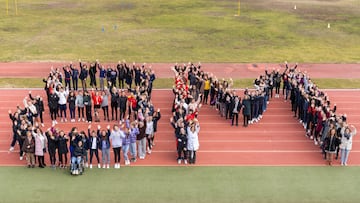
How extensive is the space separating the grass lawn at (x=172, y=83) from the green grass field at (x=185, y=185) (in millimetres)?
9537

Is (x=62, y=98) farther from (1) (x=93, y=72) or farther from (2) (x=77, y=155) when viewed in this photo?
(2) (x=77, y=155)

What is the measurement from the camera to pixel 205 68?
1061 inches

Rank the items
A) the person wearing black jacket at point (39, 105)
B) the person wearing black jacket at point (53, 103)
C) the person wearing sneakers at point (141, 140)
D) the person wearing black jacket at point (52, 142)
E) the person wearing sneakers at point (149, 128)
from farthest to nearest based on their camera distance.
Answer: the person wearing black jacket at point (53, 103) < the person wearing black jacket at point (39, 105) < the person wearing sneakers at point (149, 128) < the person wearing sneakers at point (141, 140) < the person wearing black jacket at point (52, 142)

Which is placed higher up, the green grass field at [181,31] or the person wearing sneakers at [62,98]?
the green grass field at [181,31]

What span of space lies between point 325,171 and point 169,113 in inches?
302

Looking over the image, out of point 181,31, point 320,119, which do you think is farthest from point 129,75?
point 181,31

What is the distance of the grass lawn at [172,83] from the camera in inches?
928

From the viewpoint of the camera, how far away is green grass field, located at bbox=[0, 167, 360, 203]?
513 inches

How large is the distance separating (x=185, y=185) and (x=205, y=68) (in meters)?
14.0

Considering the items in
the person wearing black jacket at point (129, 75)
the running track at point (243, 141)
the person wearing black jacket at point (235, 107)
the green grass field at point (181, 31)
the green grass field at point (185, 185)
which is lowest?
the green grass field at point (185, 185)

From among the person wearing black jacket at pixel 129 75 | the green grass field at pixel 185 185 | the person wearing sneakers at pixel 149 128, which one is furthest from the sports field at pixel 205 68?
the person wearing black jacket at pixel 129 75

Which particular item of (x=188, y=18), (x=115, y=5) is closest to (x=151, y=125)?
(x=188, y=18)

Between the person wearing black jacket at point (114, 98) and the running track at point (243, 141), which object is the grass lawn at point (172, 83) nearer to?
the running track at point (243, 141)

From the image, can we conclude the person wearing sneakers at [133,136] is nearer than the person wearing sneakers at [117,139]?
No
